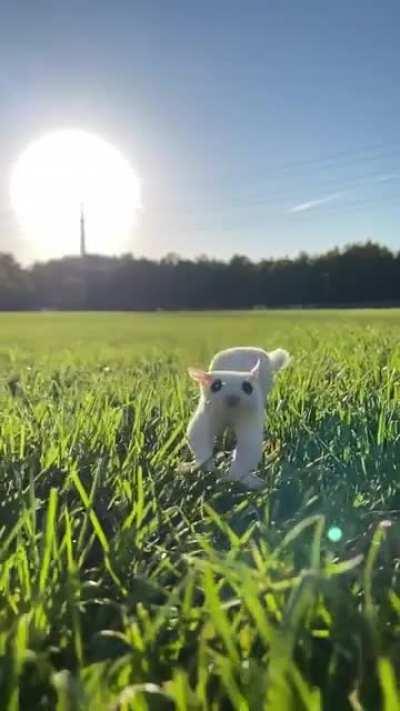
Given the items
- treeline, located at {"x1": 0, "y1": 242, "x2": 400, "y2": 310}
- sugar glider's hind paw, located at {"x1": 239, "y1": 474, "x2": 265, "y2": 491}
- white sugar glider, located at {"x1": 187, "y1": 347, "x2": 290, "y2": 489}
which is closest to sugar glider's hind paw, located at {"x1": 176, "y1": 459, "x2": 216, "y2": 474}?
white sugar glider, located at {"x1": 187, "y1": 347, "x2": 290, "y2": 489}

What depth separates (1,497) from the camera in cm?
177

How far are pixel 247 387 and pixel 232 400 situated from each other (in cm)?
6

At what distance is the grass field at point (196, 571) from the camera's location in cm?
88

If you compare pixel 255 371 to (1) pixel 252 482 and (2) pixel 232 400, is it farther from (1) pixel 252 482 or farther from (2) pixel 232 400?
(1) pixel 252 482

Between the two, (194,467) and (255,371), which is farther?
(255,371)

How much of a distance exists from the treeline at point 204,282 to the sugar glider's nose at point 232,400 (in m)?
47.0

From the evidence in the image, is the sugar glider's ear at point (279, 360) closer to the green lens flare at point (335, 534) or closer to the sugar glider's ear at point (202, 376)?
the sugar glider's ear at point (202, 376)

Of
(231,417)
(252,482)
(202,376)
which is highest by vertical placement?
(202,376)

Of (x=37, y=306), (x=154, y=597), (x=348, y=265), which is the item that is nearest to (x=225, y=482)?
(x=154, y=597)

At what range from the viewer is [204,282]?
2044 inches

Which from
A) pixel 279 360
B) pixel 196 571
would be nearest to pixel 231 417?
pixel 279 360

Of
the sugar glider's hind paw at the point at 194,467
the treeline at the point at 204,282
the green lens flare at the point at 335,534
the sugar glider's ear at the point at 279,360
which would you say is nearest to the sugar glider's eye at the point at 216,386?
the sugar glider's hind paw at the point at 194,467

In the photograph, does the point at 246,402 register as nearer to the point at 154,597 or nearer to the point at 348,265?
the point at 154,597

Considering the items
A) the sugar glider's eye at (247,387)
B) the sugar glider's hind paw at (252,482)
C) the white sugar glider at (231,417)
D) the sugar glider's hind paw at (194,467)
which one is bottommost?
the sugar glider's hind paw at (252,482)
